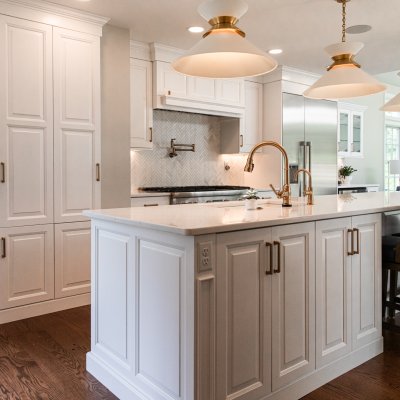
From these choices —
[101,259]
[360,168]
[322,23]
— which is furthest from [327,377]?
[360,168]

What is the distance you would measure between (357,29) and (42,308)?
13.1 ft

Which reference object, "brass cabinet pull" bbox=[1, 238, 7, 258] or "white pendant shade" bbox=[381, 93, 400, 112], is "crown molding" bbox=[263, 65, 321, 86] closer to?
"white pendant shade" bbox=[381, 93, 400, 112]

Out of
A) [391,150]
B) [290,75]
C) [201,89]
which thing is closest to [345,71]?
[201,89]

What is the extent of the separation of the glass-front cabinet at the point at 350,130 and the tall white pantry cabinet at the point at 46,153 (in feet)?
14.7

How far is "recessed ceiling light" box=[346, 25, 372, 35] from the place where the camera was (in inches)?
166

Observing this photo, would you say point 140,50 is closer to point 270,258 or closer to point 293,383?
point 270,258

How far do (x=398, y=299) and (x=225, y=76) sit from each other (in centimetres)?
201

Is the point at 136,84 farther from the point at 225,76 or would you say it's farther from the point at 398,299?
the point at 398,299

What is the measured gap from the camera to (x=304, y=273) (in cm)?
220

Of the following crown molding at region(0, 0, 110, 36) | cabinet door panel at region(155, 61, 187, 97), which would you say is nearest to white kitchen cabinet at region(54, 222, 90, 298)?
crown molding at region(0, 0, 110, 36)

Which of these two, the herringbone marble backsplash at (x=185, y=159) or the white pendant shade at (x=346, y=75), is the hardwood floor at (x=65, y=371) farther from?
the herringbone marble backsplash at (x=185, y=159)

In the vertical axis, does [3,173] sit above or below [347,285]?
above

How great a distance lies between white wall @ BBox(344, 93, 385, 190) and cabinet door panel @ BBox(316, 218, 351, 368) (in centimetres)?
563

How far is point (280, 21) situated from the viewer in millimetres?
4113
